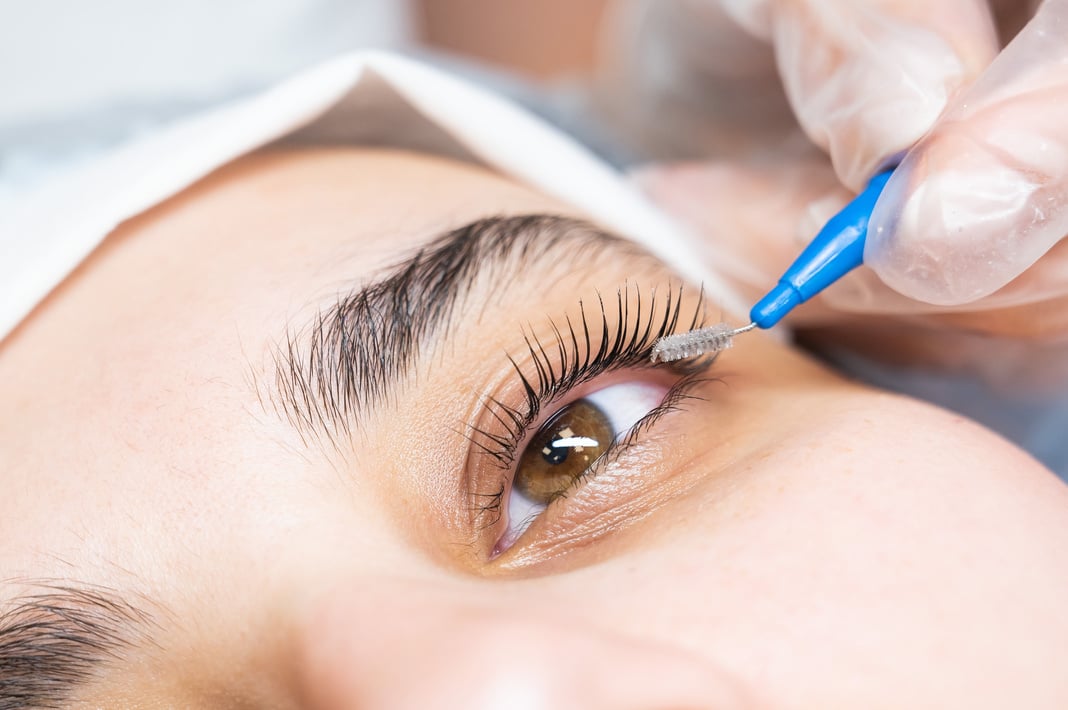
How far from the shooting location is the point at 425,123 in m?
0.92

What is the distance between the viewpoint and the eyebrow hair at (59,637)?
21.9 inches

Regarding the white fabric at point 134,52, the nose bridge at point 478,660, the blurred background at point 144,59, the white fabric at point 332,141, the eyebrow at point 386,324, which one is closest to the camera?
the nose bridge at point 478,660

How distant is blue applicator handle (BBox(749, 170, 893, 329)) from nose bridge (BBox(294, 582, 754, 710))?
0.28 m

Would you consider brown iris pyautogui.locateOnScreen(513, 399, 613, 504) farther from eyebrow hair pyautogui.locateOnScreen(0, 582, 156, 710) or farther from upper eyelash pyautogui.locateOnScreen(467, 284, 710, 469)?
eyebrow hair pyautogui.locateOnScreen(0, 582, 156, 710)

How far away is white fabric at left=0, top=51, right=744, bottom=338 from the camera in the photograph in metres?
0.73

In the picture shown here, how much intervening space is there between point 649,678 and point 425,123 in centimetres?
64

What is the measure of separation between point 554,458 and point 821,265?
26cm

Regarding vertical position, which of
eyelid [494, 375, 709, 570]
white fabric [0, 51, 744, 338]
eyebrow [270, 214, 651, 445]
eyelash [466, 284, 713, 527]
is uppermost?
white fabric [0, 51, 744, 338]

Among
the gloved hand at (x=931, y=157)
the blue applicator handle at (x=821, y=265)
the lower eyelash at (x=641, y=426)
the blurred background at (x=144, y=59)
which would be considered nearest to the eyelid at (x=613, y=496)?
the lower eyelash at (x=641, y=426)

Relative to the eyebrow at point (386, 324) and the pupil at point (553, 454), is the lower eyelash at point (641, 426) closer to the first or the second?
the pupil at point (553, 454)

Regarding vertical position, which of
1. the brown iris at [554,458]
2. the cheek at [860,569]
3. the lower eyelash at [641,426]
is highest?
the brown iris at [554,458]

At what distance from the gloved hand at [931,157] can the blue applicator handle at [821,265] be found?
0.05 ft

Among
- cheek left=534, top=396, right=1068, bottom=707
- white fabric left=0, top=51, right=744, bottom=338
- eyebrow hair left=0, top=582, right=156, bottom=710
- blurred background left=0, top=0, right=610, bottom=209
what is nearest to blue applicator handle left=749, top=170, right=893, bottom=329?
cheek left=534, top=396, right=1068, bottom=707

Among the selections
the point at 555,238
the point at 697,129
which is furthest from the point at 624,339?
the point at 697,129
